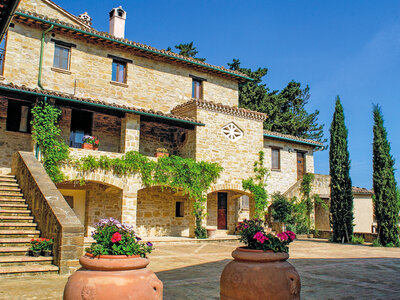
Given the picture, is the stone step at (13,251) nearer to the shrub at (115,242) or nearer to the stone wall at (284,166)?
the shrub at (115,242)

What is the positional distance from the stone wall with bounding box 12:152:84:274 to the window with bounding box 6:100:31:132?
15.0 ft

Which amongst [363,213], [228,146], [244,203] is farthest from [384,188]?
[228,146]

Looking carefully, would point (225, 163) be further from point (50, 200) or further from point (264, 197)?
point (50, 200)

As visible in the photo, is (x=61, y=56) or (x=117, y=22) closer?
(x=61, y=56)

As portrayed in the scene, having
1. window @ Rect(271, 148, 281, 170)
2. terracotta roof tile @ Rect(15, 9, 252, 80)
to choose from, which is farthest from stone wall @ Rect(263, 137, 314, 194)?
terracotta roof tile @ Rect(15, 9, 252, 80)

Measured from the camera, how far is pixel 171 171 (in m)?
15.2

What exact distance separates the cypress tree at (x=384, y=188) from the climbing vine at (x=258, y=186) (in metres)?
5.01

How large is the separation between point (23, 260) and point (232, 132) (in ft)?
39.6

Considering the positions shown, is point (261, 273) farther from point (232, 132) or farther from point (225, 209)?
point (225, 209)

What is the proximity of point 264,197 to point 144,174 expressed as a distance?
6435 millimetres

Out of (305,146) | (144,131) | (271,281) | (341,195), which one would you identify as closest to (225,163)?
(144,131)

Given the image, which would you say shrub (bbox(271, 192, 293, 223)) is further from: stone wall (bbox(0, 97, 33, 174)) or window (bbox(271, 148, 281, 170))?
stone wall (bbox(0, 97, 33, 174))

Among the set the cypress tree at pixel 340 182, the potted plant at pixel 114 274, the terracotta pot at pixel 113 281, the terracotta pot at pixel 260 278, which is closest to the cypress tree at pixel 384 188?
the cypress tree at pixel 340 182

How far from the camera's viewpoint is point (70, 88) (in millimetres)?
15734
